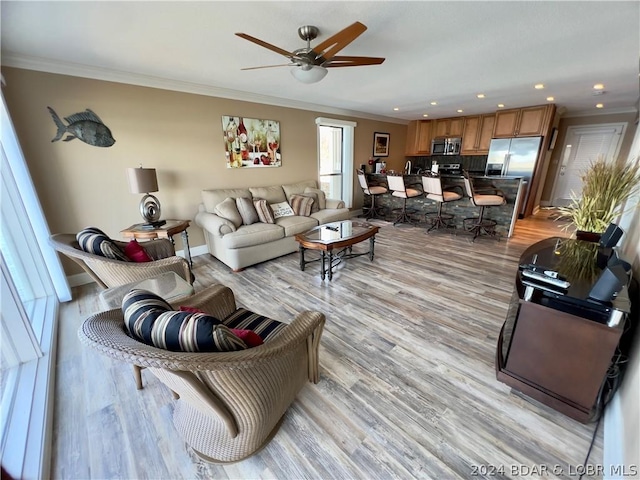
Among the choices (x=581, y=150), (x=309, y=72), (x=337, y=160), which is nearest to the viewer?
(x=309, y=72)

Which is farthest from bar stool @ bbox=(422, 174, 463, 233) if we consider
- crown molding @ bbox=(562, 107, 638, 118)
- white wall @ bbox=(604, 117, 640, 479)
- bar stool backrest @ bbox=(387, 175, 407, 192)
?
crown molding @ bbox=(562, 107, 638, 118)

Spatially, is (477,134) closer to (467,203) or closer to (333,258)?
(467,203)

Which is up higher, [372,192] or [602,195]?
[602,195]

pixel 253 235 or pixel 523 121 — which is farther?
pixel 523 121

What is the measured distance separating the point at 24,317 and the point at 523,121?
311 inches

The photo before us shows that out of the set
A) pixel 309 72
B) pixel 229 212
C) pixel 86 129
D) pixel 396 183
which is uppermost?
pixel 309 72

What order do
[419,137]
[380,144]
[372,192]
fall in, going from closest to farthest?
[372,192] < [380,144] < [419,137]

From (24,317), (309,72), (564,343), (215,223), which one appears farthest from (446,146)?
(24,317)

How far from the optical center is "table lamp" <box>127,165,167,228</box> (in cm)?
286

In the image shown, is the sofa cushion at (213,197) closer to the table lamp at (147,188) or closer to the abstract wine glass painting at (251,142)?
the abstract wine glass painting at (251,142)

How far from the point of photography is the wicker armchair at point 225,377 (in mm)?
752

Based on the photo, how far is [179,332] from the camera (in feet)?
2.70

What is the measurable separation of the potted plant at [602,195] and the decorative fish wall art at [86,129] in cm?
473

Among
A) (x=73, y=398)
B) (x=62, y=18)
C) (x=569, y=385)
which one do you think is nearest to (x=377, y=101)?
(x=62, y=18)
